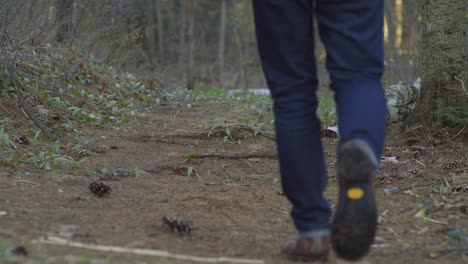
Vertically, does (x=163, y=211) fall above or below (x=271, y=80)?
below

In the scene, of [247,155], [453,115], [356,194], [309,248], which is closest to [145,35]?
[247,155]

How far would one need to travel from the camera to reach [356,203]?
1995 millimetres

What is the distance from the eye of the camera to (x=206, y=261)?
2137 millimetres

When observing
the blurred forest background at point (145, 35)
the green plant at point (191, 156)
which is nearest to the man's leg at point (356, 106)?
the green plant at point (191, 156)

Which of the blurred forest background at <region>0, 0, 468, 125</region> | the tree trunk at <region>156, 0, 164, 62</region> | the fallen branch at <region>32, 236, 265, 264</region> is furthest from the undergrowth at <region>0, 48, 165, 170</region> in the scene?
the tree trunk at <region>156, 0, 164, 62</region>

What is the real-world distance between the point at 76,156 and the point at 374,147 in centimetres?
259

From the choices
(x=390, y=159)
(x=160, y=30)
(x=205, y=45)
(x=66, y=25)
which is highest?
(x=66, y=25)

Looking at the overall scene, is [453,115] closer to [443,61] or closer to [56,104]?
[443,61]

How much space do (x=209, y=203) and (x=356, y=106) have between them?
1.21 m

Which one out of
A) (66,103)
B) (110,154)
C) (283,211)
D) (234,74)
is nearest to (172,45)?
(234,74)

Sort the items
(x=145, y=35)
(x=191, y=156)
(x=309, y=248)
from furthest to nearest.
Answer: (x=145, y=35) < (x=191, y=156) < (x=309, y=248)

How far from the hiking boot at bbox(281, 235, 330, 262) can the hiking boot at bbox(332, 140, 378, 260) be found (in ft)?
0.41

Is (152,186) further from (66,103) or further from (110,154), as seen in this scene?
(66,103)

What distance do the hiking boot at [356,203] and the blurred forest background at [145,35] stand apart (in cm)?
362
